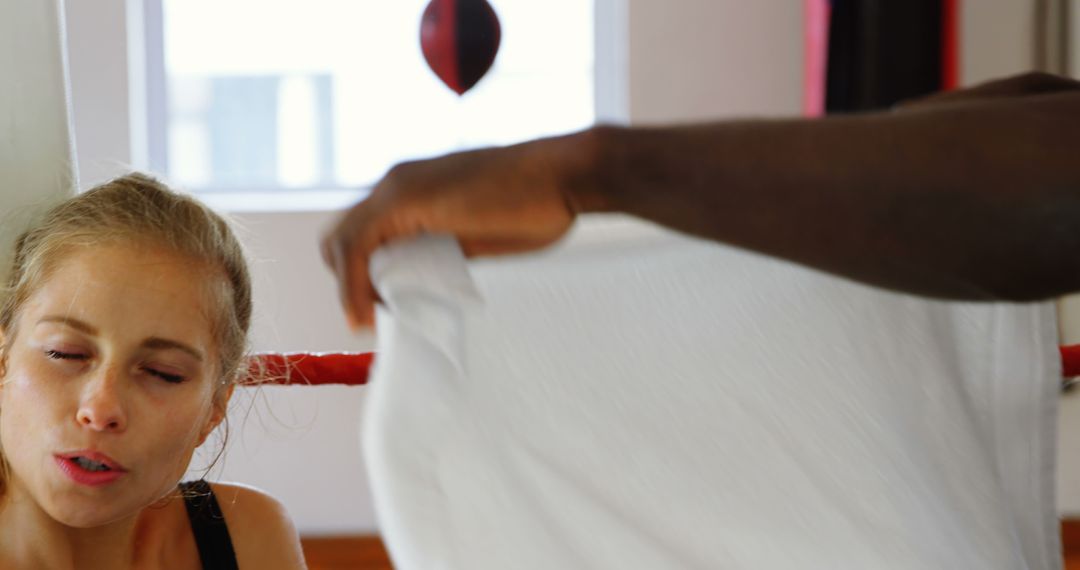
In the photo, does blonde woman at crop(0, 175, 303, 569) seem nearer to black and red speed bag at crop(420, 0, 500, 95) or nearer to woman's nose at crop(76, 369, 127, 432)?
woman's nose at crop(76, 369, 127, 432)

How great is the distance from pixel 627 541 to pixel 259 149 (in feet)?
7.45

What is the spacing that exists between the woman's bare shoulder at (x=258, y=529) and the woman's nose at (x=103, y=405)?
0.32 m

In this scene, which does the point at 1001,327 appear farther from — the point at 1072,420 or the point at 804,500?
the point at 1072,420

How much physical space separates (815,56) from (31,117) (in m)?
1.74

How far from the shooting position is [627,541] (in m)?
0.71

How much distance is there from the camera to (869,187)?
0.49 meters

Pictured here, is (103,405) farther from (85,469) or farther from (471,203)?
(471,203)

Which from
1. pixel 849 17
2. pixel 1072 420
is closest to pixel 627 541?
pixel 849 17

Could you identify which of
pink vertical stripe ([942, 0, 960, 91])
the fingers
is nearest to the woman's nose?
the fingers

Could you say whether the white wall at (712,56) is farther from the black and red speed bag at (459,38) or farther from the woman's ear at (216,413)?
the woman's ear at (216,413)

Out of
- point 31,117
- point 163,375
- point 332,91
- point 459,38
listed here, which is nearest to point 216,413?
point 163,375

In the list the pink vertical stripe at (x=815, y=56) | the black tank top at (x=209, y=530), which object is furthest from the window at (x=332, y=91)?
the black tank top at (x=209, y=530)

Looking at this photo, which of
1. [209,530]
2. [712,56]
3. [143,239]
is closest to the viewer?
[143,239]

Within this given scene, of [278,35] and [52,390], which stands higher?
[278,35]
